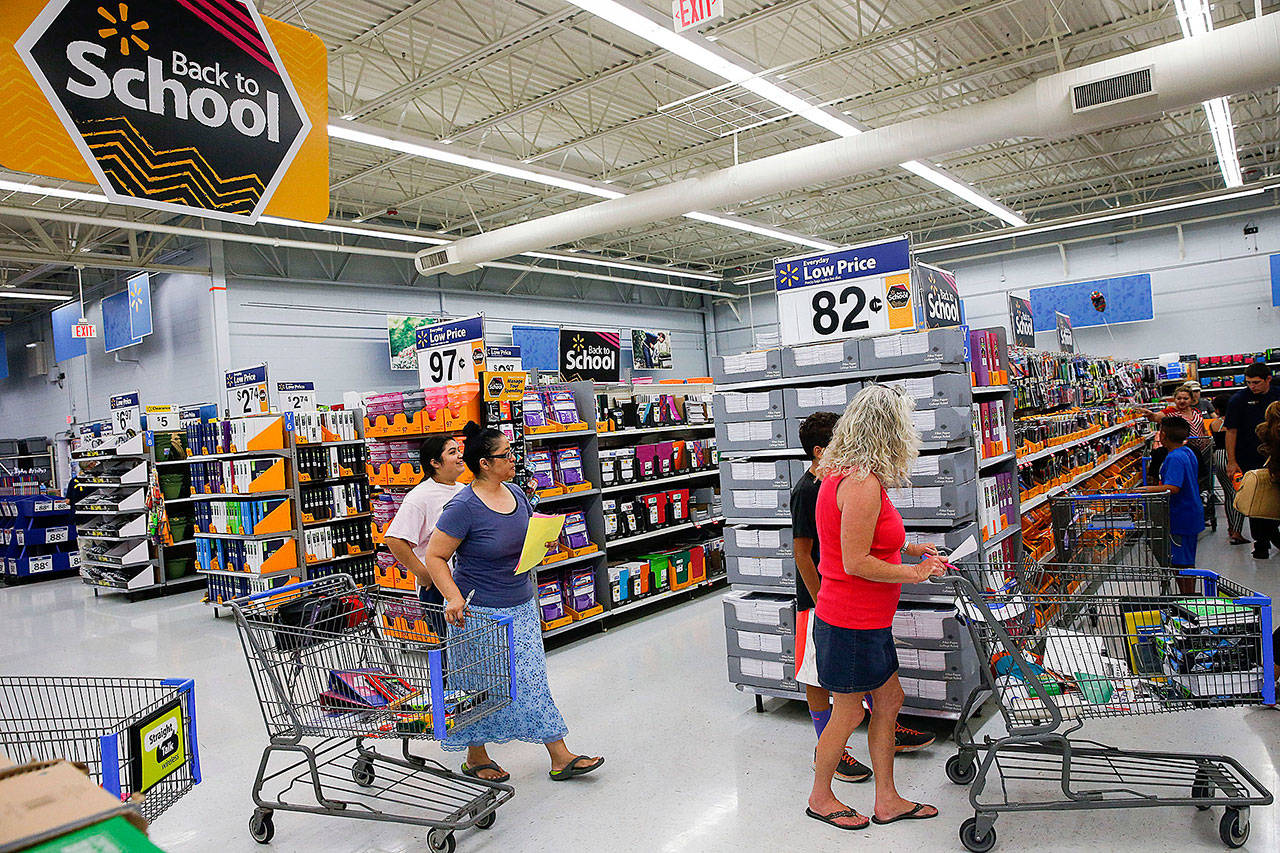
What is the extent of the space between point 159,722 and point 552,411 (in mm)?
4436

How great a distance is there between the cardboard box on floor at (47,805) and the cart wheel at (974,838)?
3.00m

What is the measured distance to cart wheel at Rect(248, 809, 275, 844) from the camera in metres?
3.53

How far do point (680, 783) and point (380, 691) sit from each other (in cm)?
146

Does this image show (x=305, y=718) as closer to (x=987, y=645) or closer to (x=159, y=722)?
(x=159, y=722)

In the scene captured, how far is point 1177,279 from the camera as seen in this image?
17062 mm

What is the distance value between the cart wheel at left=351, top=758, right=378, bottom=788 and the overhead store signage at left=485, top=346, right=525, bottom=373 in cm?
311

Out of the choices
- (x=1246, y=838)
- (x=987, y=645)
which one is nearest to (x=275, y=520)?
(x=987, y=645)

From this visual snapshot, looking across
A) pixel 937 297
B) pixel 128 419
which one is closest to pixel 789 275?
pixel 937 297

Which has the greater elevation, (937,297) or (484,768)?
(937,297)

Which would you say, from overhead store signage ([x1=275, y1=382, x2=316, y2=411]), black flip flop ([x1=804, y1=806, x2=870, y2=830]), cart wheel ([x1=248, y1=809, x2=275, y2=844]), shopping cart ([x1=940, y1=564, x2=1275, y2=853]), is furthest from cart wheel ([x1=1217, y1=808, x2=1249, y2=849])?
overhead store signage ([x1=275, y1=382, x2=316, y2=411])

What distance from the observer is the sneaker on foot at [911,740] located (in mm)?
3982

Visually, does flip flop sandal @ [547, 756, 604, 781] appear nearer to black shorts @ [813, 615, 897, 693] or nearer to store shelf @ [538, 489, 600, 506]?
black shorts @ [813, 615, 897, 693]

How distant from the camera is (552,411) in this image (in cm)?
657

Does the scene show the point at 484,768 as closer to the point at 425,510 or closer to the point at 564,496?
the point at 425,510
